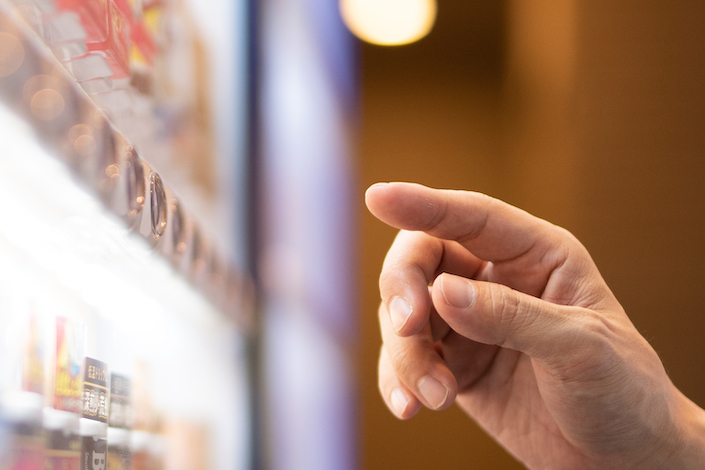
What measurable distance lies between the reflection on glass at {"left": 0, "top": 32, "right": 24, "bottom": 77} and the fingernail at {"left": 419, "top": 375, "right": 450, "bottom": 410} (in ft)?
1.79

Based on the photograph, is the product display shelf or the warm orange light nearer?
the product display shelf

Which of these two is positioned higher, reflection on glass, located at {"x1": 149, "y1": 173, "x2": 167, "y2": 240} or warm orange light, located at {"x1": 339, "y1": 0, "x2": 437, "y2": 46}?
warm orange light, located at {"x1": 339, "y1": 0, "x2": 437, "y2": 46}

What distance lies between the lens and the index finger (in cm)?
62

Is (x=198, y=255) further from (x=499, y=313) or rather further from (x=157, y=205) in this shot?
(x=499, y=313)

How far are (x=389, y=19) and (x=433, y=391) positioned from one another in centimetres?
148

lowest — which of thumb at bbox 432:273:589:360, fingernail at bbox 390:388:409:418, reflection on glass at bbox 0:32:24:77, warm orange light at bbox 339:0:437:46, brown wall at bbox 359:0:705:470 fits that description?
fingernail at bbox 390:388:409:418

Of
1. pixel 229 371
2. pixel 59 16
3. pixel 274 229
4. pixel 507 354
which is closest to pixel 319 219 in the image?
pixel 274 229

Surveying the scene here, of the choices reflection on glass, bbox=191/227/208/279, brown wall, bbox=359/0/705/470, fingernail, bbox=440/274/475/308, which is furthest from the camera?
brown wall, bbox=359/0/705/470

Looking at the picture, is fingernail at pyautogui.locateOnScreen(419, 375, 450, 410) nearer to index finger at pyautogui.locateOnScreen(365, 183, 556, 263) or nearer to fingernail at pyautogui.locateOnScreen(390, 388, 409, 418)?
fingernail at pyautogui.locateOnScreen(390, 388, 409, 418)

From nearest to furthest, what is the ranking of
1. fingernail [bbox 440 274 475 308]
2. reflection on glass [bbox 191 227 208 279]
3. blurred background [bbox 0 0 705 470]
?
blurred background [bbox 0 0 705 470], fingernail [bbox 440 274 475 308], reflection on glass [bbox 191 227 208 279]

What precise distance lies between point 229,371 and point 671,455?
0.97 m

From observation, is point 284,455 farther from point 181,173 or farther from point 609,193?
point 609,193

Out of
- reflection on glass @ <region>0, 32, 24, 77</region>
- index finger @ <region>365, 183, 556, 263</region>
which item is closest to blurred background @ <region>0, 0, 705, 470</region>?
reflection on glass @ <region>0, 32, 24, 77</region>

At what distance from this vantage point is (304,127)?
169 cm
